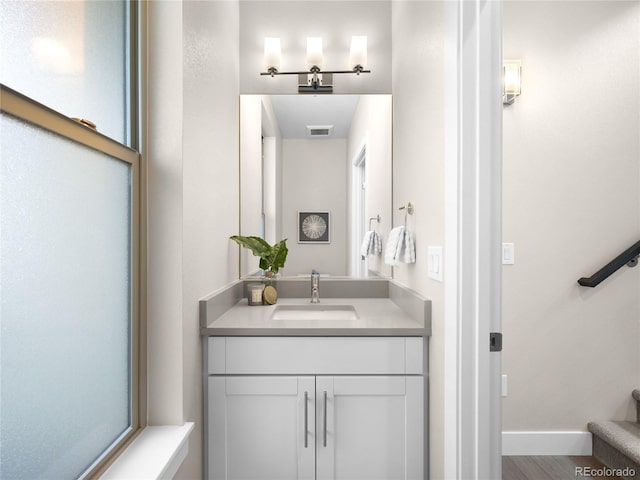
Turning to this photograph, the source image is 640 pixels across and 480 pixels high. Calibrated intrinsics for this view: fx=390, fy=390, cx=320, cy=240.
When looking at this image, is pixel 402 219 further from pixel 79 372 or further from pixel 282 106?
pixel 79 372

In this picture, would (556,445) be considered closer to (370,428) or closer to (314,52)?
(370,428)

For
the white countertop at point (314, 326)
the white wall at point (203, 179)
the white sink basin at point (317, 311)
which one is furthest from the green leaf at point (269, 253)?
the white countertop at point (314, 326)

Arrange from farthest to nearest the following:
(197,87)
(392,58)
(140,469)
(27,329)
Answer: (392,58) → (197,87) → (140,469) → (27,329)

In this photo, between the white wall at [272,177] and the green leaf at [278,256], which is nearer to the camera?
the green leaf at [278,256]

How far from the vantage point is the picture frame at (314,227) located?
91.0 inches

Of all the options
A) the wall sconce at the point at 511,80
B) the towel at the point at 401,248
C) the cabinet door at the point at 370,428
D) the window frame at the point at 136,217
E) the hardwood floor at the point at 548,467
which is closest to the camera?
the window frame at the point at 136,217

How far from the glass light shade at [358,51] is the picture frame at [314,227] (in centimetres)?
87

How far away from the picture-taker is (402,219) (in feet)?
6.46

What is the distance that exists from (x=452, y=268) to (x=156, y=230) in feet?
3.05

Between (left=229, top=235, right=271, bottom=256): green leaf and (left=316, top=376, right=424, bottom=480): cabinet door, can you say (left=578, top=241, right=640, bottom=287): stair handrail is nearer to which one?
(left=316, top=376, right=424, bottom=480): cabinet door

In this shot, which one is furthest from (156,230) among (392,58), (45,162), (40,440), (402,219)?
(392,58)

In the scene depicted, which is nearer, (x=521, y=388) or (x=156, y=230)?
(x=156, y=230)

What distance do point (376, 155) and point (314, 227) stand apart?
0.55 metres

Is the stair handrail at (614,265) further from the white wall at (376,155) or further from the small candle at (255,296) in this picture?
the small candle at (255,296)
